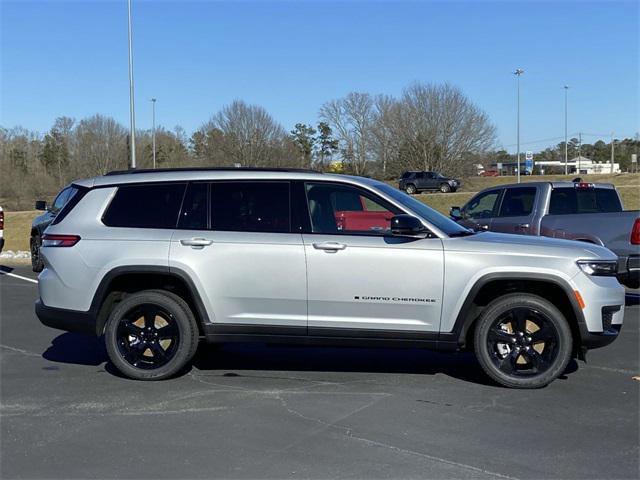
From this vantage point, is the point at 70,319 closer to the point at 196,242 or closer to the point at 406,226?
the point at 196,242

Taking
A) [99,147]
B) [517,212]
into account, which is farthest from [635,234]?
[99,147]

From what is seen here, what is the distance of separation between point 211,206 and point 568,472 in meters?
3.70

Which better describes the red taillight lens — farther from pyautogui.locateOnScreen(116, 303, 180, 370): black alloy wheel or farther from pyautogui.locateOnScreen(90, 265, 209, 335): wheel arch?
pyautogui.locateOnScreen(116, 303, 180, 370): black alloy wheel

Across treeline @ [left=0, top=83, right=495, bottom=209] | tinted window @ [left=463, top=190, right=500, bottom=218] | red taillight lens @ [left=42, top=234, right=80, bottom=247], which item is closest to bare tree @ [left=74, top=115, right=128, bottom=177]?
treeline @ [left=0, top=83, right=495, bottom=209]

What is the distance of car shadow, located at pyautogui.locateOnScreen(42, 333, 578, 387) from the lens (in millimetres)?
6871

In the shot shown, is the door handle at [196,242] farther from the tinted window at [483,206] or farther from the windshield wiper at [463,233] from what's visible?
the tinted window at [483,206]

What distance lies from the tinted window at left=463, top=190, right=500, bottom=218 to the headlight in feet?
19.2

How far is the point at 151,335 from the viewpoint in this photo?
652 cm

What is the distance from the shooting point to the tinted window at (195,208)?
6477 mm

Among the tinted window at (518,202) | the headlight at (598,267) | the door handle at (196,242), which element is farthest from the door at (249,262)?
the tinted window at (518,202)

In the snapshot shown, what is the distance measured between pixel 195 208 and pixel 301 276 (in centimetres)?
118

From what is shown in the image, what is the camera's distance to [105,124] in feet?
214

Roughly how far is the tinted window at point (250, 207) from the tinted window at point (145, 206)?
0.37 meters

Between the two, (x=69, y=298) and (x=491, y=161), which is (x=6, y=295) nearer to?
(x=69, y=298)
